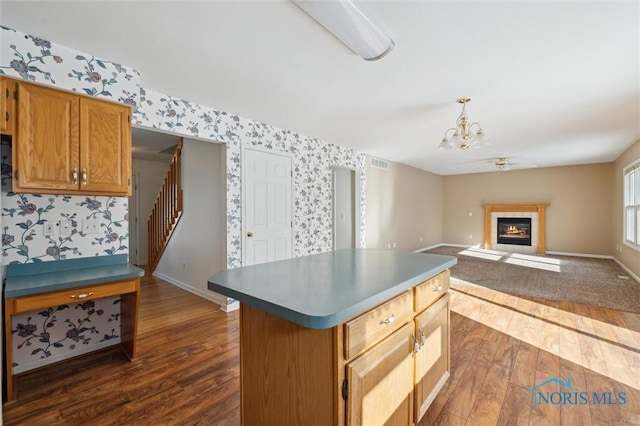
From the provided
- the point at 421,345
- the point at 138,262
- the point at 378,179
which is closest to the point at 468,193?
the point at 378,179

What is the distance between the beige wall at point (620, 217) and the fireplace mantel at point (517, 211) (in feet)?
4.46

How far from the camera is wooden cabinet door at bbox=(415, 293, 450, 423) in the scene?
1481 millimetres

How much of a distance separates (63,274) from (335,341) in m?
2.30

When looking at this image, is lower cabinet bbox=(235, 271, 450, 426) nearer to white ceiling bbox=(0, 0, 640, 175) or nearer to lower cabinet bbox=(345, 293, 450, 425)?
lower cabinet bbox=(345, 293, 450, 425)

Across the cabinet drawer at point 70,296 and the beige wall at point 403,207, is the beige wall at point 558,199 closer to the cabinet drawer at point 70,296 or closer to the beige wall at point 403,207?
the beige wall at point 403,207

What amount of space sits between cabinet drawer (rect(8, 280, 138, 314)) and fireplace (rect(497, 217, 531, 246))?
9.31 m

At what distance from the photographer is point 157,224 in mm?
5574

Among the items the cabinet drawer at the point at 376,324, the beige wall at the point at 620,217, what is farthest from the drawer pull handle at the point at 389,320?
the beige wall at the point at 620,217

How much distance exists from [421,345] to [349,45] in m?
1.97

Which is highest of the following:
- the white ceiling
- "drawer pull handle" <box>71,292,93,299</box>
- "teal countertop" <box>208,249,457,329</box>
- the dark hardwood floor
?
the white ceiling

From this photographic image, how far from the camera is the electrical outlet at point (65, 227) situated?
224 cm

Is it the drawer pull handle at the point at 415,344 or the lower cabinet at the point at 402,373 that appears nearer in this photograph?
→ the lower cabinet at the point at 402,373

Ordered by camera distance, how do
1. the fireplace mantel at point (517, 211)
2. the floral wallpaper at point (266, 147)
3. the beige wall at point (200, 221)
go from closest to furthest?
1. the floral wallpaper at point (266, 147)
2. the beige wall at point (200, 221)
3. the fireplace mantel at point (517, 211)

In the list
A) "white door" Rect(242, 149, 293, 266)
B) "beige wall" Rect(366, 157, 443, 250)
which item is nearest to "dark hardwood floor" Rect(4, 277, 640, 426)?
"white door" Rect(242, 149, 293, 266)
